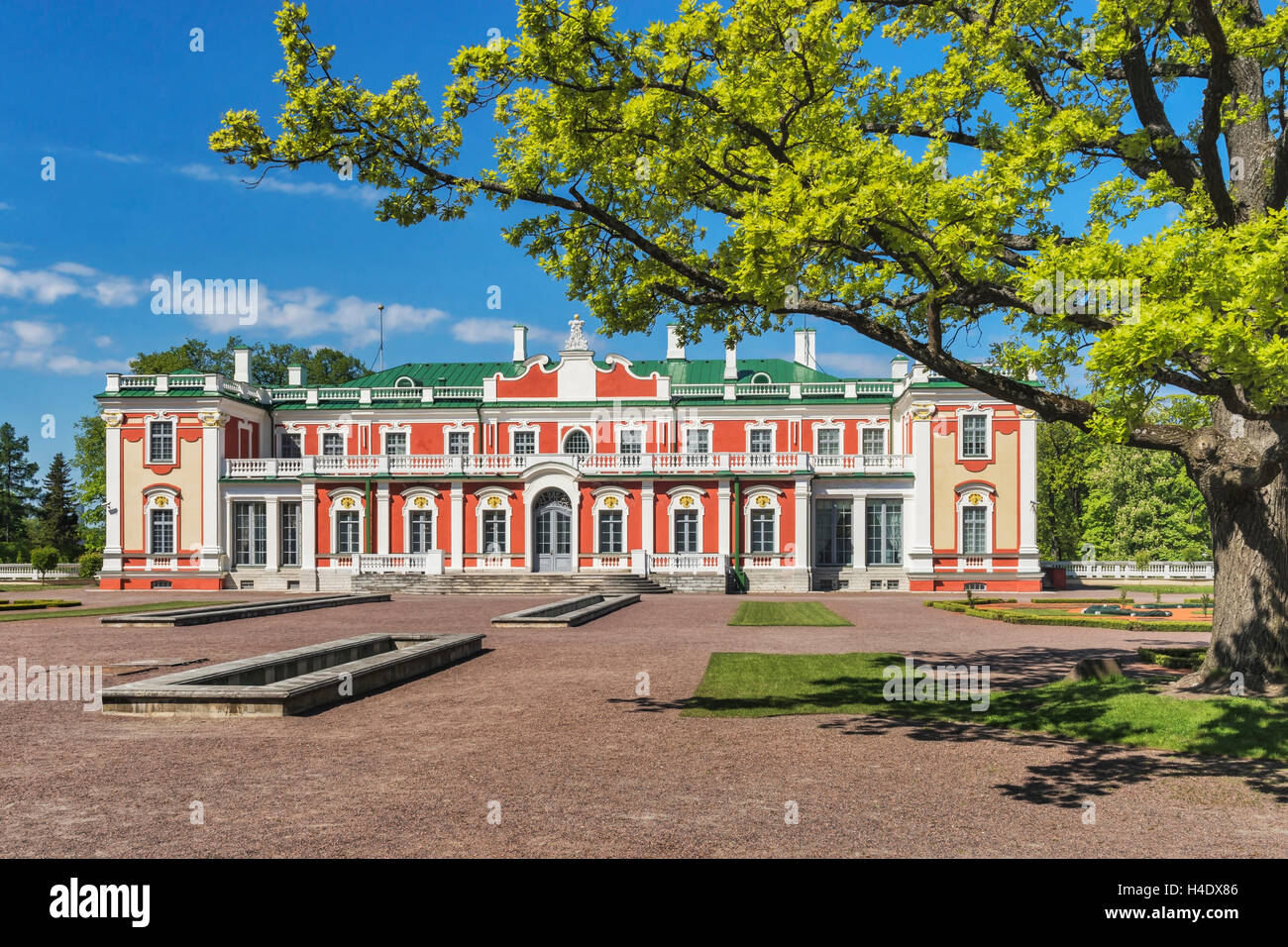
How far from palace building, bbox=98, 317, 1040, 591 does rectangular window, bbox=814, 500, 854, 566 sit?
0.21ft

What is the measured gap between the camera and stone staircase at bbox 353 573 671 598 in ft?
122

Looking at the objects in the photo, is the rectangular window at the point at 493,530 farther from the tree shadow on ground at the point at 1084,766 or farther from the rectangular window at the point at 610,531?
the tree shadow on ground at the point at 1084,766

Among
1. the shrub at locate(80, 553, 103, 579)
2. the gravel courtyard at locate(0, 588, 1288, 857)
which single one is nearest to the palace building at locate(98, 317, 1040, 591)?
the shrub at locate(80, 553, 103, 579)

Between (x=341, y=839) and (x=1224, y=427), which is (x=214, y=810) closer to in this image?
(x=341, y=839)

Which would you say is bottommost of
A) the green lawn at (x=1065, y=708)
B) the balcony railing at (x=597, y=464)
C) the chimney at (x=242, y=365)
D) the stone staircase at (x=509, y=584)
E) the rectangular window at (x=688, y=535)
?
the stone staircase at (x=509, y=584)

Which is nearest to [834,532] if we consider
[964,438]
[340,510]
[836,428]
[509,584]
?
[836,428]

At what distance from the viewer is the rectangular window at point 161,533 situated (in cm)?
4356

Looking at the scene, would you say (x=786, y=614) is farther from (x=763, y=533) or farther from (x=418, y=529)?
(x=418, y=529)

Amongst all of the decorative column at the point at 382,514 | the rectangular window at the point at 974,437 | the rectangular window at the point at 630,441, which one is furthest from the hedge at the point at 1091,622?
the decorative column at the point at 382,514

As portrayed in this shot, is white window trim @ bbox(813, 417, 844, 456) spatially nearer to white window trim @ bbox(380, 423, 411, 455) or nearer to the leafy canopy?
white window trim @ bbox(380, 423, 411, 455)

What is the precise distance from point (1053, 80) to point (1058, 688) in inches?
316

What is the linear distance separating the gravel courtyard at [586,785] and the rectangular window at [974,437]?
29.5 meters

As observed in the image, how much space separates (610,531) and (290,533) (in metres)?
15.2

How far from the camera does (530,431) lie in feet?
151
